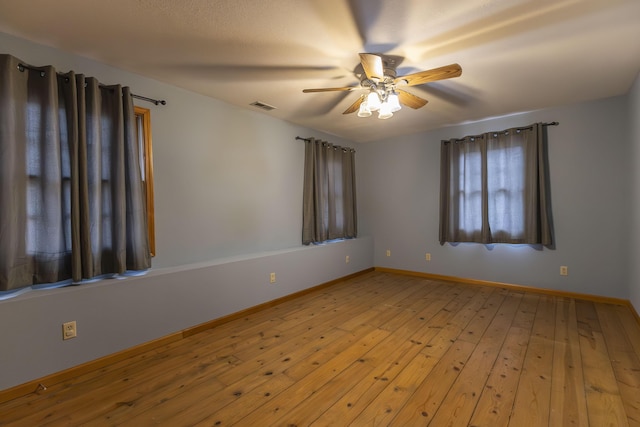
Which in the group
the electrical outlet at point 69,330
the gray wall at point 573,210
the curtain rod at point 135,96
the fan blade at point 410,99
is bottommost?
the electrical outlet at point 69,330

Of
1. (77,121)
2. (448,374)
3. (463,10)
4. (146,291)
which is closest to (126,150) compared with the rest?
(77,121)

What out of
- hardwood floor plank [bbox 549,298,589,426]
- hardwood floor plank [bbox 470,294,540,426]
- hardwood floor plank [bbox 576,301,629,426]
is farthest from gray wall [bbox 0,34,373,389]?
hardwood floor plank [bbox 576,301,629,426]

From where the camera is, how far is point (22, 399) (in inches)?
73.1

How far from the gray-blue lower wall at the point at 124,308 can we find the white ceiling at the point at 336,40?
1789 mm

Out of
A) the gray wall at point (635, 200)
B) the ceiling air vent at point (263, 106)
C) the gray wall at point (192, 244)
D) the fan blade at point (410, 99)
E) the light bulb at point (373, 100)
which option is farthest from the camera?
the ceiling air vent at point (263, 106)

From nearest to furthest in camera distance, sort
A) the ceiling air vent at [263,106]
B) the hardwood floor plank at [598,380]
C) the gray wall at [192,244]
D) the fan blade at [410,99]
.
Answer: the hardwood floor plank at [598,380]
the gray wall at [192,244]
the fan blade at [410,99]
the ceiling air vent at [263,106]

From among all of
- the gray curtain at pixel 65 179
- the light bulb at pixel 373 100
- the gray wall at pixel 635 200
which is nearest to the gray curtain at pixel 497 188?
the gray wall at pixel 635 200

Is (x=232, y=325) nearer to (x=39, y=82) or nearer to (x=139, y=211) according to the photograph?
(x=139, y=211)

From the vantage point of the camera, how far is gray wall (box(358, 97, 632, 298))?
3.41 m

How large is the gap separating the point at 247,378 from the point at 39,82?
2.55 m

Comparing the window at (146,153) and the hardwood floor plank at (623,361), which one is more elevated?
the window at (146,153)

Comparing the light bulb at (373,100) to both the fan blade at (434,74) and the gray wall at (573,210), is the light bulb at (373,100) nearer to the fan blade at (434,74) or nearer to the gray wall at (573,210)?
the fan blade at (434,74)

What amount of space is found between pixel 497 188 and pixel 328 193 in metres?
2.41

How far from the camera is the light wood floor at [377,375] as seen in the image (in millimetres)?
1685
